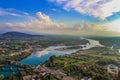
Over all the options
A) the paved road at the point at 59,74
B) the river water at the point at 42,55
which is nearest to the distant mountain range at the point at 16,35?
the river water at the point at 42,55

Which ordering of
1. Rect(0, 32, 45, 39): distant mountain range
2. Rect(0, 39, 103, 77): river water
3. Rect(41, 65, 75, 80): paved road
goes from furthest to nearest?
Rect(41, 65, 75, 80): paved road, Rect(0, 39, 103, 77): river water, Rect(0, 32, 45, 39): distant mountain range

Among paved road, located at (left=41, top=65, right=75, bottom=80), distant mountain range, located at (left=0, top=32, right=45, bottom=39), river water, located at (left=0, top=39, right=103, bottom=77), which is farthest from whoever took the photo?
paved road, located at (left=41, top=65, right=75, bottom=80)

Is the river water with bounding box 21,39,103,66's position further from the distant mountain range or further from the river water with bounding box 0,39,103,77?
the distant mountain range

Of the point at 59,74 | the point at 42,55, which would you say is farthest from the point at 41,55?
the point at 59,74

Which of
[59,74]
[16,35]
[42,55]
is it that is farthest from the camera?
[59,74]

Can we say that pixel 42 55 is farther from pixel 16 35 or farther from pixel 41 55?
pixel 16 35

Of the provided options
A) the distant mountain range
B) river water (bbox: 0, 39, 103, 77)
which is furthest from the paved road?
the distant mountain range

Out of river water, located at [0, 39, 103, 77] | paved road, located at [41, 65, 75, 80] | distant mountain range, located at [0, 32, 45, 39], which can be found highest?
distant mountain range, located at [0, 32, 45, 39]

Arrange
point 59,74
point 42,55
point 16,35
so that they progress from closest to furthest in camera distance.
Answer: point 16,35
point 42,55
point 59,74

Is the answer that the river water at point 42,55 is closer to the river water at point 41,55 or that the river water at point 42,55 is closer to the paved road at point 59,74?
the river water at point 41,55

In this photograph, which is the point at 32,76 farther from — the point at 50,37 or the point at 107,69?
the point at 107,69

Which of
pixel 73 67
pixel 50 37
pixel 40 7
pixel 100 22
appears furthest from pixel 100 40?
pixel 40 7
